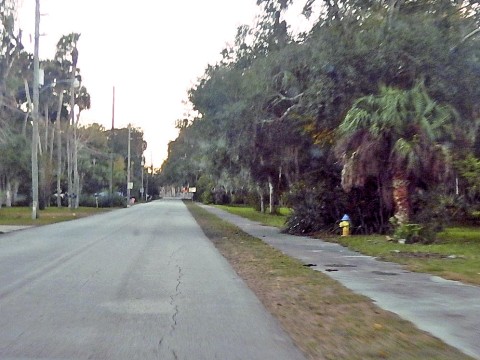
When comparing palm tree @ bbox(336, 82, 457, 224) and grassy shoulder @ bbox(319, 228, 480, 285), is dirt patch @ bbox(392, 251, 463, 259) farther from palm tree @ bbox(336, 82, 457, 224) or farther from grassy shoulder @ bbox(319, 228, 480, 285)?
palm tree @ bbox(336, 82, 457, 224)

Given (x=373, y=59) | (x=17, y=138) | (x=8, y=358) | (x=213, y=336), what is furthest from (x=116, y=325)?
(x=17, y=138)

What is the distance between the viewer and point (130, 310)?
10.6 meters

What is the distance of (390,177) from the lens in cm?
2497

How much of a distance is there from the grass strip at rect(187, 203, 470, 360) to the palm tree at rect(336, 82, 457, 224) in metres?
7.49

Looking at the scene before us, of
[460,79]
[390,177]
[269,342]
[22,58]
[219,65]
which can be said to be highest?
[22,58]

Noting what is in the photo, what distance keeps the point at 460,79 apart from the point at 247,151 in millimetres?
9416

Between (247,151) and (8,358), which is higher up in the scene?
(247,151)

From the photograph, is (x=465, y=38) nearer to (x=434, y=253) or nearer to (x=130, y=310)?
(x=434, y=253)

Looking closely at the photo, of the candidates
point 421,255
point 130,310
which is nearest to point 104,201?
point 421,255

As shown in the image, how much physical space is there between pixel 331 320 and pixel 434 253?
1114cm

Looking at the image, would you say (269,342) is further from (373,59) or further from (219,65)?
(219,65)

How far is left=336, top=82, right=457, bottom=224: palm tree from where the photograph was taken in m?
22.3

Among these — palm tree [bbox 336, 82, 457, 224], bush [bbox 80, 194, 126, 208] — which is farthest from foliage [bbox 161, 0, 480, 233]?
bush [bbox 80, 194, 126, 208]

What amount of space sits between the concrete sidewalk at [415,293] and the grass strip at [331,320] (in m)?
0.27
